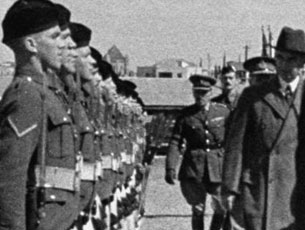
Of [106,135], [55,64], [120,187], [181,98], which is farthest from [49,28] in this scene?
[181,98]

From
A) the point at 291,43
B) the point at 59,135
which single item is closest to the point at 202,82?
the point at 291,43

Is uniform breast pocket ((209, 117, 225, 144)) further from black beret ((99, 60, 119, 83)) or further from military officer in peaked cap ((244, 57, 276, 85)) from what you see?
black beret ((99, 60, 119, 83))

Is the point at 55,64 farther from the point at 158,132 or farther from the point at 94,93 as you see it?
the point at 158,132

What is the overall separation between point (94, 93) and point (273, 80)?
2015 millimetres

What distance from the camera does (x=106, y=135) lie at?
1152 centimetres

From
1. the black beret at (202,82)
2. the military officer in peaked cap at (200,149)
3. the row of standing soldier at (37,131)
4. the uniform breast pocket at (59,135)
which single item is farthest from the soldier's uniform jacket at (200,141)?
the uniform breast pocket at (59,135)

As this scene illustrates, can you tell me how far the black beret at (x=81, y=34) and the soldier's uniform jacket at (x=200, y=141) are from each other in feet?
16.5

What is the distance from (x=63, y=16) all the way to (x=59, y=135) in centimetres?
152

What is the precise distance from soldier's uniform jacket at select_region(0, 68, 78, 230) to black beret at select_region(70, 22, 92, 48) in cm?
309

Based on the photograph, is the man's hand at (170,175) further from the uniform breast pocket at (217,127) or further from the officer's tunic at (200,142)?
the uniform breast pocket at (217,127)

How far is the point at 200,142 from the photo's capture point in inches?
596

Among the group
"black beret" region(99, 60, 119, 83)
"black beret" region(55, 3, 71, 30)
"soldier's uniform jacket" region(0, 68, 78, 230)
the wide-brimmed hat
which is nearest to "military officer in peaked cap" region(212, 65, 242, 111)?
"black beret" region(99, 60, 119, 83)

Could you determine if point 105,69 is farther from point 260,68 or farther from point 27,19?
point 27,19

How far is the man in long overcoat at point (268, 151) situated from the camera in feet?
29.1
